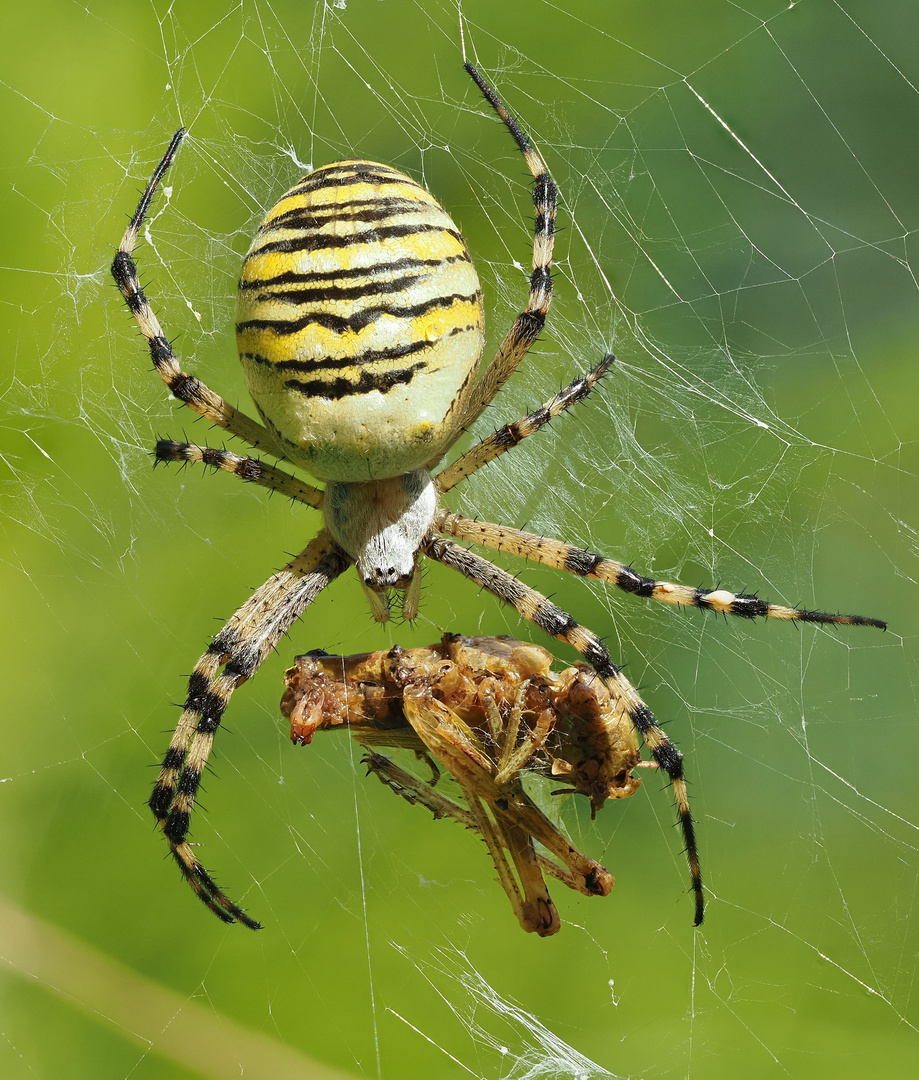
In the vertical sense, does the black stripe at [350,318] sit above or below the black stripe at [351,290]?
below

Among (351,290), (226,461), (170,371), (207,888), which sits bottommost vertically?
(207,888)

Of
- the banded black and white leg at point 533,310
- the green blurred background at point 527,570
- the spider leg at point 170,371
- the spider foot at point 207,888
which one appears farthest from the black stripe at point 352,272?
the spider foot at point 207,888

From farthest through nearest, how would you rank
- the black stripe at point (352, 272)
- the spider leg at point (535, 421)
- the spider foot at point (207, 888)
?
the spider leg at point (535, 421) < the spider foot at point (207, 888) < the black stripe at point (352, 272)

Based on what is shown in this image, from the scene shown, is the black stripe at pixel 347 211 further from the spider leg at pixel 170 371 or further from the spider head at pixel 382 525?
the spider head at pixel 382 525

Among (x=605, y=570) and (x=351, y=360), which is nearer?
(x=351, y=360)

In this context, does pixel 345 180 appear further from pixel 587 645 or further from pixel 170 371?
pixel 587 645

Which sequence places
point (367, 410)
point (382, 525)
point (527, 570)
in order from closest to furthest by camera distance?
1. point (367, 410)
2. point (382, 525)
3. point (527, 570)

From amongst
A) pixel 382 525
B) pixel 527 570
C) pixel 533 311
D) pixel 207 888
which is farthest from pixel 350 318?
pixel 207 888

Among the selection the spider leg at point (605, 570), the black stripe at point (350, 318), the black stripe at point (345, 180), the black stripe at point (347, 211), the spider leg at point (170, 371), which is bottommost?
the spider leg at point (605, 570)
